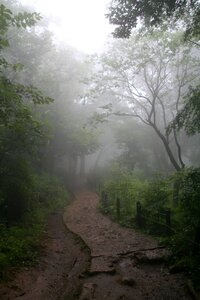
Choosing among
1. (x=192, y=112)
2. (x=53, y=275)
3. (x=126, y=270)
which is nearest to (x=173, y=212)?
(x=192, y=112)

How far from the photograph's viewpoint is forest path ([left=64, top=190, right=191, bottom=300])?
7.76 metres

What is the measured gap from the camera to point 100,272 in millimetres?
8984

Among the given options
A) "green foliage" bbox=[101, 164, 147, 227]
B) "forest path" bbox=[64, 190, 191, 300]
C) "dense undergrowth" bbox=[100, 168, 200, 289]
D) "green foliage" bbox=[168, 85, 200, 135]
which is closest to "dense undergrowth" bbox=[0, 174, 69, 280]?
"forest path" bbox=[64, 190, 191, 300]

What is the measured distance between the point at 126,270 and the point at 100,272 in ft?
2.52

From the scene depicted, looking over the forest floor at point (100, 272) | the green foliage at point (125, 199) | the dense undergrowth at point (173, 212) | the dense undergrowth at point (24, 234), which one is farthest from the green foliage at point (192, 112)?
the dense undergrowth at point (24, 234)

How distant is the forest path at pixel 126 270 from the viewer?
7758 mm

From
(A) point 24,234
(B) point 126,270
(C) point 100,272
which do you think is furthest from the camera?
(A) point 24,234

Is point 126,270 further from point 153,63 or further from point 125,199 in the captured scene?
point 153,63

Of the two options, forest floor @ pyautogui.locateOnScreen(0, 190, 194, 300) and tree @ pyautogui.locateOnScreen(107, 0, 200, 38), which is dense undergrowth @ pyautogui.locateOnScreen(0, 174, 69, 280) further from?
tree @ pyautogui.locateOnScreen(107, 0, 200, 38)

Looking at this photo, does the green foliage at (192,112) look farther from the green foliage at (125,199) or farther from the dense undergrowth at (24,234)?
the dense undergrowth at (24,234)

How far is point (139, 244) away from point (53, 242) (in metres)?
3.81

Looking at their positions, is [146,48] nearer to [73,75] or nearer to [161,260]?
[161,260]

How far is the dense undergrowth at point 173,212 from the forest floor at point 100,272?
48cm

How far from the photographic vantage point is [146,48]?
763 inches
